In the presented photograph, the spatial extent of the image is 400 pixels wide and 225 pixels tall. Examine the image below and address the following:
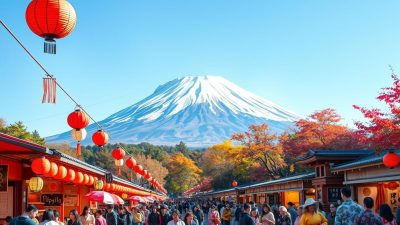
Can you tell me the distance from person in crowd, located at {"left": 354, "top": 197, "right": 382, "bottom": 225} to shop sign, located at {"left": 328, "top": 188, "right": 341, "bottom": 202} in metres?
14.3

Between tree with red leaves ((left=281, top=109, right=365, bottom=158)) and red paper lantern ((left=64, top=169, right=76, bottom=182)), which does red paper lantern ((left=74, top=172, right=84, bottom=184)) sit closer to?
red paper lantern ((left=64, top=169, right=76, bottom=182))

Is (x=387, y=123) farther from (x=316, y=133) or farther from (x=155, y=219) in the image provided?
(x=316, y=133)

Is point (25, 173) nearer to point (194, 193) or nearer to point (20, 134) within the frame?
point (20, 134)

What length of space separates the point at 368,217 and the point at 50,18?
5514 millimetres

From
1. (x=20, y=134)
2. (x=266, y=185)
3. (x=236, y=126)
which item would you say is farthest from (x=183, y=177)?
(x=236, y=126)

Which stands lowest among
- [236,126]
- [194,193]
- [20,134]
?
[194,193]

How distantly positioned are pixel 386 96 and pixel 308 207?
10.1m

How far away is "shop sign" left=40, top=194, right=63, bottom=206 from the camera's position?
19.2m

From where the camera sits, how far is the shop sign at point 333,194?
2147 centimetres

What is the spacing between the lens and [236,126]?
16338 centimetres

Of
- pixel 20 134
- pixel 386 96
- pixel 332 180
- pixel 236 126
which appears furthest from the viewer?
pixel 236 126

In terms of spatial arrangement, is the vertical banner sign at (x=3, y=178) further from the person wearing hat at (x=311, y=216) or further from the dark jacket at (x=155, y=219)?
the person wearing hat at (x=311, y=216)

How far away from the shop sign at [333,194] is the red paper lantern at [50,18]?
16196 mm

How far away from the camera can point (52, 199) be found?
1941 centimetres
